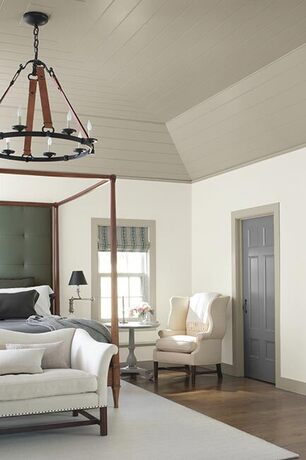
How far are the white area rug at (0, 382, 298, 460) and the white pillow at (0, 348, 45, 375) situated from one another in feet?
1.72

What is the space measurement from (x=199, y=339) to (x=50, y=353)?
2.78 metres

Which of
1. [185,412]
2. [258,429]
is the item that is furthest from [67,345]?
[258,429]

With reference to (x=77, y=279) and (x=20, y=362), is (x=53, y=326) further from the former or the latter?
(x=77, y=279)

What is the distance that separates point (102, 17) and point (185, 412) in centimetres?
369

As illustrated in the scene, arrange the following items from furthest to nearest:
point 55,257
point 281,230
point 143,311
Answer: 1. point 55,257
2. point 143,311
3. point 281,230

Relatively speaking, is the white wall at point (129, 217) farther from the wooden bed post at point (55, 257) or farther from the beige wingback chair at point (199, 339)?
the beige wingback chair at point (199, 339)

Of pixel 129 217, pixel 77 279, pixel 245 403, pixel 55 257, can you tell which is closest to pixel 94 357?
pixel 245 403

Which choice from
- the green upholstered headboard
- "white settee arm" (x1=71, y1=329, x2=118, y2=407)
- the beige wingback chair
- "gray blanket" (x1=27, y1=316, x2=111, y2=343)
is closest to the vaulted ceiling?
the green upholstered headboard

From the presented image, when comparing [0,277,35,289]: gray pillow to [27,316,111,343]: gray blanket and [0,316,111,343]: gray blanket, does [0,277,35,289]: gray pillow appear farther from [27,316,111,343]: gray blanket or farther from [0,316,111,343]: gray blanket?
[27,316,111,343]: gray blanket

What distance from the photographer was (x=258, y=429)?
531 centimetres

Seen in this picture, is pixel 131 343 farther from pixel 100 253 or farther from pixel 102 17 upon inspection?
pixel 102 17

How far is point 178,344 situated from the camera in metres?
7.93

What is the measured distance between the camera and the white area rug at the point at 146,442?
452 cm

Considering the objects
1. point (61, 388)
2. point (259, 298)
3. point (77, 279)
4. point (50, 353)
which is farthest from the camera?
point (77, 279)
